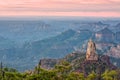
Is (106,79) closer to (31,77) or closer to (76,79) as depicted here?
(76,79)

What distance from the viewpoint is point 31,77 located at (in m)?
81.7

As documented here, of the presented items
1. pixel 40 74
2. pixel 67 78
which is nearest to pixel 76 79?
pixel 67 78

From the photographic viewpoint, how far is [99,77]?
103 m

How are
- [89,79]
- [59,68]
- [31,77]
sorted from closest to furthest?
[31,77]
[59,68]
[89,79]

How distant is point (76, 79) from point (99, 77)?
15.4m

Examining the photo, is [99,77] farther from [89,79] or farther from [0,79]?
[0,79]

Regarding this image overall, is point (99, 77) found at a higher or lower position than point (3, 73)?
lower

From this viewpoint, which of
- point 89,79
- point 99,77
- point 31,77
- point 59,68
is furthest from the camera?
point 99,77

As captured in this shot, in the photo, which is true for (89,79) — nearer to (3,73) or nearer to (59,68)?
(59,68)

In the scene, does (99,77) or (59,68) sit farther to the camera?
(99,77)

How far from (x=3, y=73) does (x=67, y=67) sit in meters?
14.1

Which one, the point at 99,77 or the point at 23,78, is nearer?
the point at 23,78

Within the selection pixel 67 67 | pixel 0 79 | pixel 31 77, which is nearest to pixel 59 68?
pixel 67 67

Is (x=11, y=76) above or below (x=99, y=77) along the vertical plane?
above
